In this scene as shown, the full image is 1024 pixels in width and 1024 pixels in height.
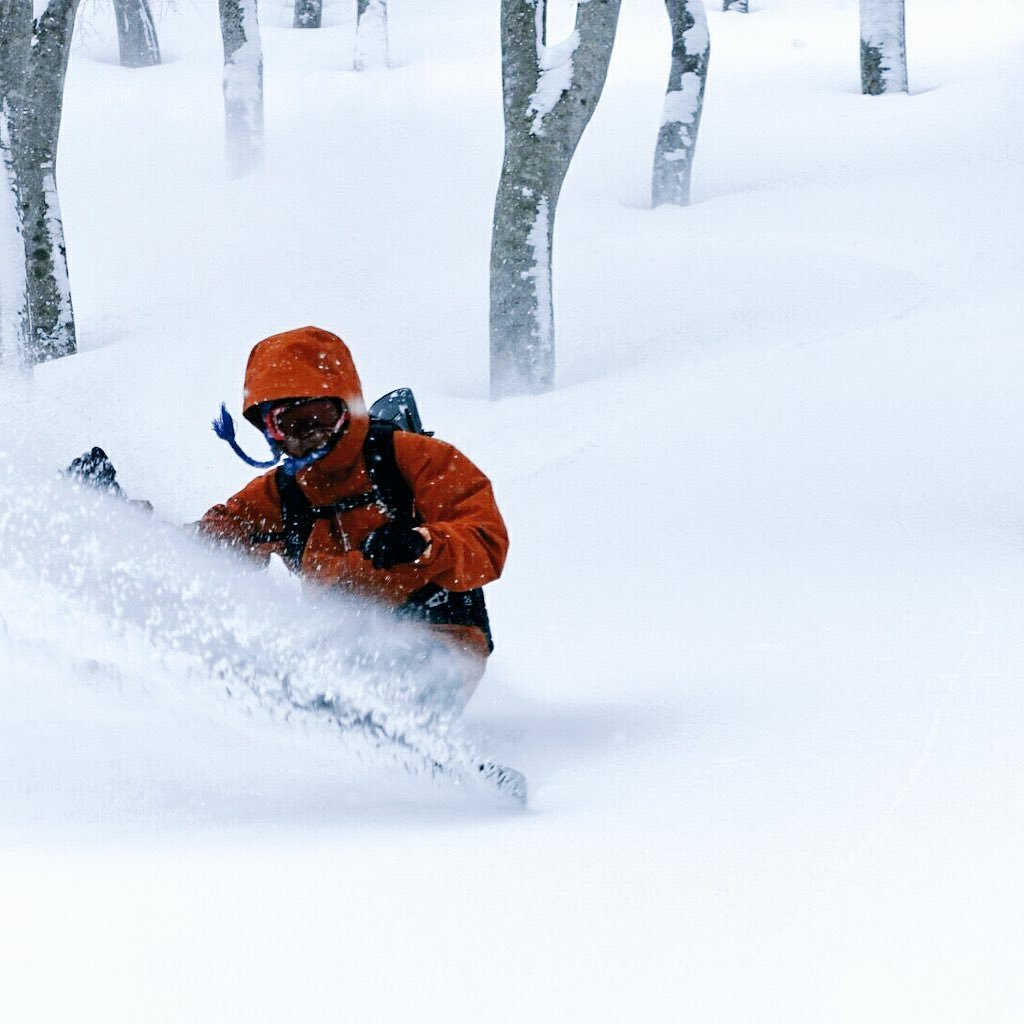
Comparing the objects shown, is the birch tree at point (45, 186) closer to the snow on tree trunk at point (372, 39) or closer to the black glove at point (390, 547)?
the black glove at point (390, 547)

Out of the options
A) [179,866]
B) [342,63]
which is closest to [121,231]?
[342,63]

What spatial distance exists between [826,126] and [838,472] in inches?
411

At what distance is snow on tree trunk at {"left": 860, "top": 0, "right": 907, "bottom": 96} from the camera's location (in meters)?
17.0

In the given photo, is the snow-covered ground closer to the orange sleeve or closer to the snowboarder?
the snowboarder

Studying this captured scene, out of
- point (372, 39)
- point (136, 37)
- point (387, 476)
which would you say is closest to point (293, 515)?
point (387, 476)

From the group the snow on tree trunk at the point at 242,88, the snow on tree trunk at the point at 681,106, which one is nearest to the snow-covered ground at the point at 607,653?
the snow on tree trunk at the point at 681,106

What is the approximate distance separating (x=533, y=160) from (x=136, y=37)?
1913 centimetres

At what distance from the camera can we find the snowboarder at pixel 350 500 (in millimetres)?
3600

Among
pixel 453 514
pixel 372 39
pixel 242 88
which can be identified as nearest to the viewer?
pixel 453 514

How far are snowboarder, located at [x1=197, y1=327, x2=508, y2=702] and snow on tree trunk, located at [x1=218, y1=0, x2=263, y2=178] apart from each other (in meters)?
15.5

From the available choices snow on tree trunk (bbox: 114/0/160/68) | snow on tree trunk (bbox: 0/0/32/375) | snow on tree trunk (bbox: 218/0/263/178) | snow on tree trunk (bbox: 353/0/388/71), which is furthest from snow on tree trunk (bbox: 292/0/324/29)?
snow on tree trunk (bbox: 0/0/32/375)

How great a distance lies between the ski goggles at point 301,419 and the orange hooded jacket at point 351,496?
0.05 meters

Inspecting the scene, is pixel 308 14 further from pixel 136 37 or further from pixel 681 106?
pixel 681 106

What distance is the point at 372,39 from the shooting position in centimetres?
2392
